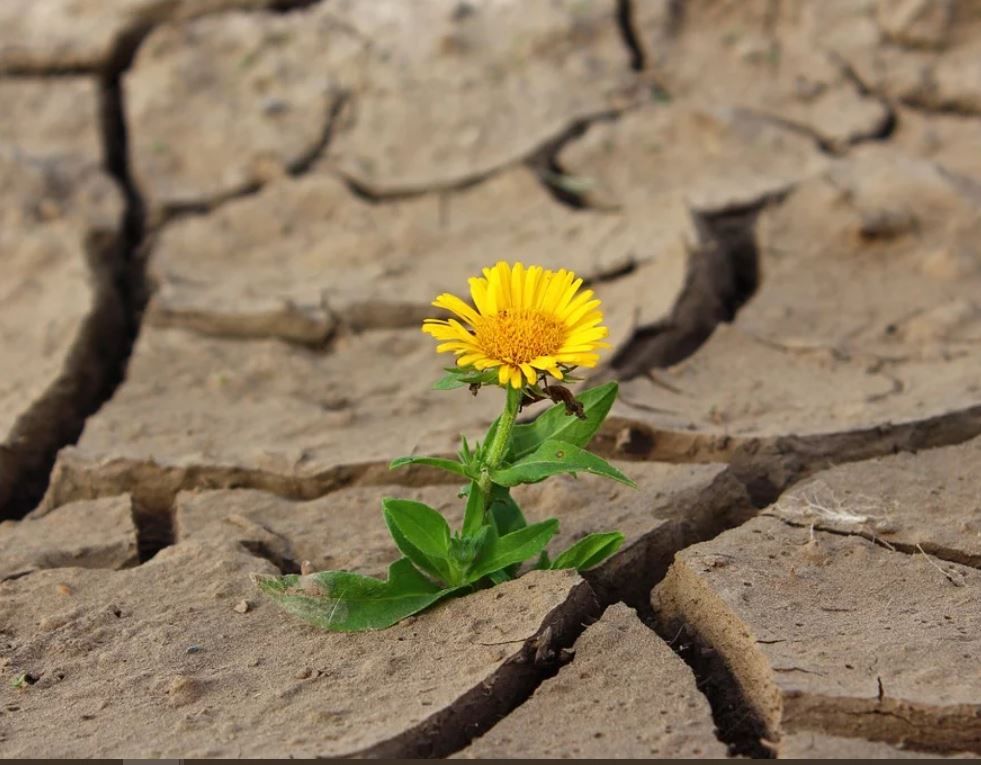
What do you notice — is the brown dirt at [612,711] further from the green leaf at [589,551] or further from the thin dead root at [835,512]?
the thin dead root at [835,512]

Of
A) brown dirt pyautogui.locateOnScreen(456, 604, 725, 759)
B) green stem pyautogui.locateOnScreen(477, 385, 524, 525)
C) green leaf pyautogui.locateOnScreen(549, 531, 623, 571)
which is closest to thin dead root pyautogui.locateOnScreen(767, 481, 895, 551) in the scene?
green leaf pyautogui.locateOnScreen(549, 531, 623, 571)

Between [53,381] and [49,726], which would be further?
[53,381]

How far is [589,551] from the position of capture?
2.24 m

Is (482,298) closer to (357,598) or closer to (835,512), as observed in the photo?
(357,598)

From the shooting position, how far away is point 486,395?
3129mm

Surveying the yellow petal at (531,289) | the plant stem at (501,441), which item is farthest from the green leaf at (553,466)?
the yellow petal at (531,289)

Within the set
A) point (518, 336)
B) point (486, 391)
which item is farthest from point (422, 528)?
point (486, 391)

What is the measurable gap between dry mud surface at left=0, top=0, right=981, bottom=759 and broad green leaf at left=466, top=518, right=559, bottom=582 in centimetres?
6

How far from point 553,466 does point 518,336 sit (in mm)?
230

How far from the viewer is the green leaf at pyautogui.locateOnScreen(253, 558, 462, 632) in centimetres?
214

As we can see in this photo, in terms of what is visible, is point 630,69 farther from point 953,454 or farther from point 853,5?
point 953,454

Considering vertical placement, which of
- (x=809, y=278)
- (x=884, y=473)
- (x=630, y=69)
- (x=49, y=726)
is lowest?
(x=49, y=726)

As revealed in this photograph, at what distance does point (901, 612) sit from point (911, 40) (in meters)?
2.88

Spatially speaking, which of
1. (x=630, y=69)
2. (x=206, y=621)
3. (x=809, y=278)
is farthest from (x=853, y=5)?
(x=206, y=621)
